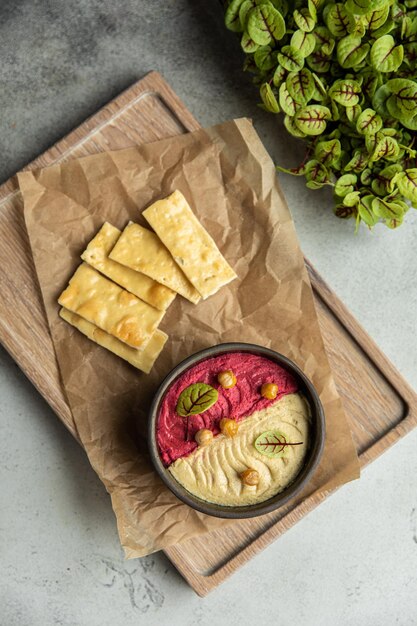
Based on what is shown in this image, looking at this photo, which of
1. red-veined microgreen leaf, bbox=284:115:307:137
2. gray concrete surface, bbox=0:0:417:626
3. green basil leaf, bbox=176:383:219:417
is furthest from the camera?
gray concrete surface, bbox=0:0:417:626

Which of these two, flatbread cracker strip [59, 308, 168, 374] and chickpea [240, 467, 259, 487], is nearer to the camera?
chickpea [240, 467, 259, 487]

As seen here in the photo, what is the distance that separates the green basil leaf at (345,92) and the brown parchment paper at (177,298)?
0.30m

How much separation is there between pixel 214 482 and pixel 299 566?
75 cm

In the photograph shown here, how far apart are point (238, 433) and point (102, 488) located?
0.69 metres

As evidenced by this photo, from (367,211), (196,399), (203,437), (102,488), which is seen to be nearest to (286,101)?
(367,211)

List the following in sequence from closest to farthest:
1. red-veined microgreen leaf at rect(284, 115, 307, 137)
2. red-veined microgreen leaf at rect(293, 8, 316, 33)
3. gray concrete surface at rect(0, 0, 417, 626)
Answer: red-veined microgreen leaf at rect(293, 8, 316, 33) < red-veined microgreen leaf at rect(284, 115, 307, 137) < gray concrete surface at rect(0, 0, 417, 626)

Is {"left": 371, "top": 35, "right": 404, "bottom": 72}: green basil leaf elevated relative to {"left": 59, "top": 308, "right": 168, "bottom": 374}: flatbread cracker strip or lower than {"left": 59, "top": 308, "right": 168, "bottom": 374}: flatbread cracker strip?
elevated

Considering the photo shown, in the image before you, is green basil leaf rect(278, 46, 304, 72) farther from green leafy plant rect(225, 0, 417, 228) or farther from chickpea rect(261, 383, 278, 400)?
chickpea rect(261, 383, 278, 400)

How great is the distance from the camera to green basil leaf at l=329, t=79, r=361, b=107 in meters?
2.08

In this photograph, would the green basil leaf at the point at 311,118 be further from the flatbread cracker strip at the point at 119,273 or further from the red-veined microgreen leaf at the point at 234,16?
the flatbread cracker strip at the point at 119,273

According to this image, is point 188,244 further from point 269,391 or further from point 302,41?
point 302,41

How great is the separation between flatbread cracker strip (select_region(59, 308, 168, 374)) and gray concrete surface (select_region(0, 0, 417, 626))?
353 millimetres

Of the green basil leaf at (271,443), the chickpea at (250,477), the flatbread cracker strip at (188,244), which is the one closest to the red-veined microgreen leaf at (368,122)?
the flatbread cracker strip at (188,244)

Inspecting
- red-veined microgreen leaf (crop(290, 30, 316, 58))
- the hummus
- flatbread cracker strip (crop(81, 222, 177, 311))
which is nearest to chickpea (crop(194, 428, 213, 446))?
the hummus
